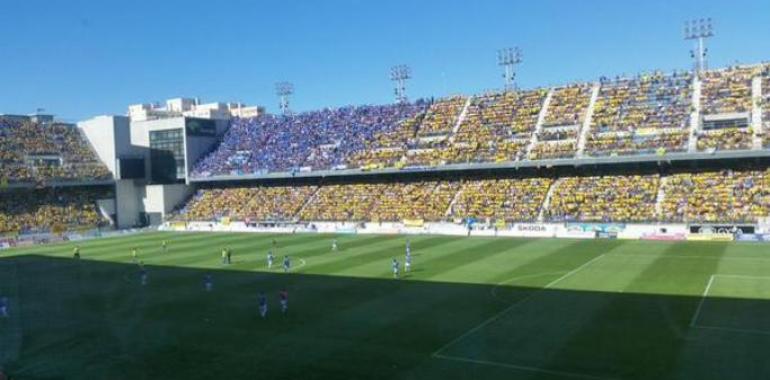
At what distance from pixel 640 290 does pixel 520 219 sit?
24122 millimetres

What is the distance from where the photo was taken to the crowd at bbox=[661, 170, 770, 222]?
1754 inches

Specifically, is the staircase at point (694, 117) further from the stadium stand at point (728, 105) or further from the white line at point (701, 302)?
the white line at point (701, 302)

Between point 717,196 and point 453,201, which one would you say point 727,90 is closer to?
point 717,196

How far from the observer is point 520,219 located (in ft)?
169

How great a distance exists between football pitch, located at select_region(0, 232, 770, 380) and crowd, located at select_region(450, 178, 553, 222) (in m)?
11.7

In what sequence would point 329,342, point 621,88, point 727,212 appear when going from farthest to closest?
point 621,88
point 727,212
point 329,342

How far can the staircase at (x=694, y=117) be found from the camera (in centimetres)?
5147

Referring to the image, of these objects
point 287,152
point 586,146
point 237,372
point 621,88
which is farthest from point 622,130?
point 237,372

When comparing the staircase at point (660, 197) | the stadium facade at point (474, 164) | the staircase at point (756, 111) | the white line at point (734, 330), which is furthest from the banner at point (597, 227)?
the white line at point (734, 330)

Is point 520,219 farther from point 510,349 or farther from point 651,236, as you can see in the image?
point 510,349

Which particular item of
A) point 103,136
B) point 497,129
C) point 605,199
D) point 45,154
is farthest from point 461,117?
point 45,154

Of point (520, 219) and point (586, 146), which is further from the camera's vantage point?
point (586, 146)

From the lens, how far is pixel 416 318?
24.2m

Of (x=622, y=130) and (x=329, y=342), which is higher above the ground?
(x=622, y=130)
